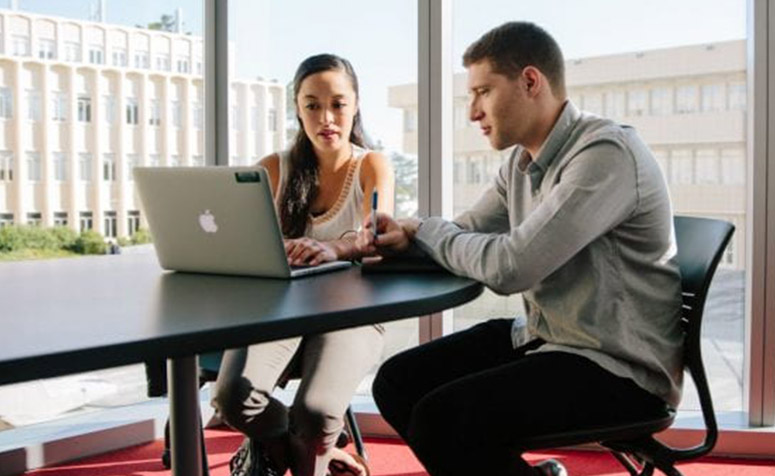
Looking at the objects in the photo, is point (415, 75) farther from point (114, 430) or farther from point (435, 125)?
point (114, 430)

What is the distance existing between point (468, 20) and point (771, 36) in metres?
1.03

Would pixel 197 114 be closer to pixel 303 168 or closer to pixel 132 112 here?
pixel 132 112

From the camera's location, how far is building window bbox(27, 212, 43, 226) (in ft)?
9.29

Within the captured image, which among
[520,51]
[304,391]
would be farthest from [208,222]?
[520,51]

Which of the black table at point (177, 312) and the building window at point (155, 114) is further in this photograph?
the building window at point (155, 114)

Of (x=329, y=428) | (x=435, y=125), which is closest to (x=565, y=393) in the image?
(x=329, y=428)

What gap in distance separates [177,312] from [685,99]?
2232 millimetres

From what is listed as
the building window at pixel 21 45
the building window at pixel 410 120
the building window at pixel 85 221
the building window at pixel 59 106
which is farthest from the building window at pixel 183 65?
the building window at pixel 410 120

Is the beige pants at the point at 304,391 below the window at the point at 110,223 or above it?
below

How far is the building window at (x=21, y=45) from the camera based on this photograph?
2.78m

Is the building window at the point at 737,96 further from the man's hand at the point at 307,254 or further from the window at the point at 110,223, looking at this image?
the window at the point at 110,223

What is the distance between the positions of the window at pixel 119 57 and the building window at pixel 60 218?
602 mm

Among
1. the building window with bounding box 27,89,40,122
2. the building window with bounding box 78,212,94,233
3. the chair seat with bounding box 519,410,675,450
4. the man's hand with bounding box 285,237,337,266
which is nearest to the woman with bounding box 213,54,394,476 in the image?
the man's hand with bounding box 285,237,337,266

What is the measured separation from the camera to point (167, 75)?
3.18 meters
